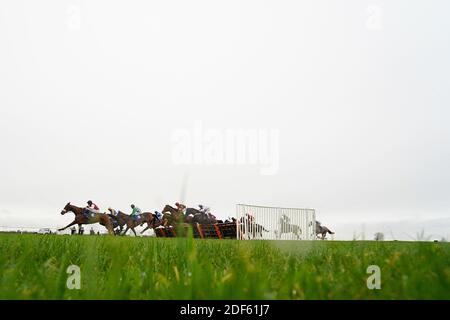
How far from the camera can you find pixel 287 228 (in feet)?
69.4

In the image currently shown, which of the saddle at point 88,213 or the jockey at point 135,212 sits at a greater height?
the jockey at point 135,212

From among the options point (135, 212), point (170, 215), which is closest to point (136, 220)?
point (135, 212)

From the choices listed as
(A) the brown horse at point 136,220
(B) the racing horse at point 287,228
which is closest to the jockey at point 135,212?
(A) the brown horse at point 136,220

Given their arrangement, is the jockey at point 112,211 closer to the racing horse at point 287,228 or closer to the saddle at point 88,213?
the saddle at point 88,213

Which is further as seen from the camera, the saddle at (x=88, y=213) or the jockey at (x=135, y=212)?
the jockey at (x=135, y=212)

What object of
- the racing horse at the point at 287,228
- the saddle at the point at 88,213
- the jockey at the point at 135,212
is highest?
the jockey at the point at 135,212

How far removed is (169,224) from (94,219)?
4.56m

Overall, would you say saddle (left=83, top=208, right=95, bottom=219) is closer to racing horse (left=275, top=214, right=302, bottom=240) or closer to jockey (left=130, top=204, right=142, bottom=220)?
jockey (left=130, top=204, right=142, bottom=220)

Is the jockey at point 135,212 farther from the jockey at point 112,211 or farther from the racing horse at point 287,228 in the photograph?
the racing horse at point 287,228

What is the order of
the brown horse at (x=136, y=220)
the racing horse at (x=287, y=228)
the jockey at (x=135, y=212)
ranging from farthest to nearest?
1. the jockey at (x=135, y=212)
2. the brown horse at (x=136, y=220)
3. the racing horse at (x=287, y=228)

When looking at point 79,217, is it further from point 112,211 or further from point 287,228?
point 287,228

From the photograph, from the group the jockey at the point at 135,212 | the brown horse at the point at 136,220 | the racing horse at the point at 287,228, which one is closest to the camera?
the racing horse at the point at 287,228

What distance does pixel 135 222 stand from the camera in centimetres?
2714

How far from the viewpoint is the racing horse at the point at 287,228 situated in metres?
20.7
